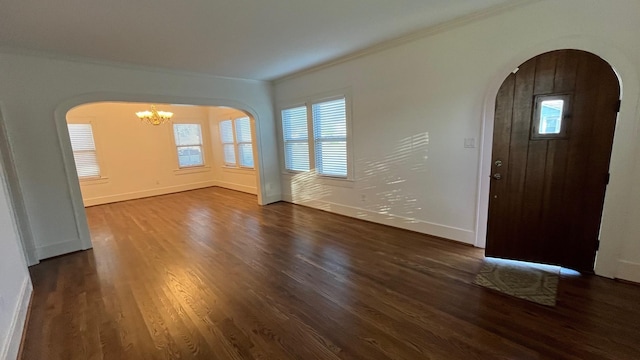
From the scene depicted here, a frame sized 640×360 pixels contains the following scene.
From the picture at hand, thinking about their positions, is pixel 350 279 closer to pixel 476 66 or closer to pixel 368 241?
pixel 368 241

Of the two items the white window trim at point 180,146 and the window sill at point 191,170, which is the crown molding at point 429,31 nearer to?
the white window trim at point 180,146

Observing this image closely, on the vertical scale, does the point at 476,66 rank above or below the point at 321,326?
above

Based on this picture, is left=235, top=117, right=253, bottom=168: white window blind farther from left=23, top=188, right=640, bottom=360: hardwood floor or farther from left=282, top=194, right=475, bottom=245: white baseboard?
left=23, top=188, right=640, bottom=360: hardwood floor

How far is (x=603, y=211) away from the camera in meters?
2.42

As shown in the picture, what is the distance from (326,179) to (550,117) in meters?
3.29

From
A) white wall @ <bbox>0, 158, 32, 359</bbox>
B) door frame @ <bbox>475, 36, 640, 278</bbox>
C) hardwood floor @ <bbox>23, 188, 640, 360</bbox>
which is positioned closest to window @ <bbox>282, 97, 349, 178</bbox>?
hardwood floor @ <bbox>23, 188, 640, 360</bbox>

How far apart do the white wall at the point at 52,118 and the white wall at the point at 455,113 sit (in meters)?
2.94

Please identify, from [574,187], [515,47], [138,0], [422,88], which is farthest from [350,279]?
[138,0]

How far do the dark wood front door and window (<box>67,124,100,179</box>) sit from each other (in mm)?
8313

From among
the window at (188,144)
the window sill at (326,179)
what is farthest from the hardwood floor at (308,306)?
the window at (188,144)

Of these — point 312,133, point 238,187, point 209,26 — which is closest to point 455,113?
point 312,133

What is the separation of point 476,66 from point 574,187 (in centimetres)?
158

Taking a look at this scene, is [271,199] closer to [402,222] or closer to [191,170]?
[402,222]

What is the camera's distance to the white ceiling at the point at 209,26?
232cm
